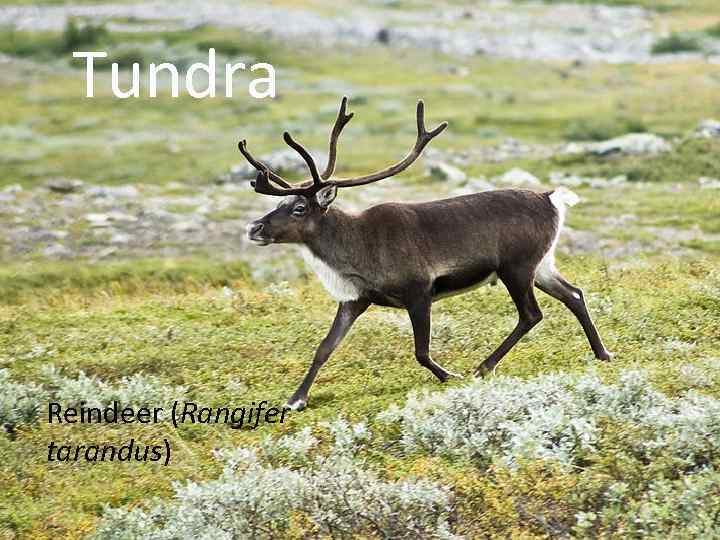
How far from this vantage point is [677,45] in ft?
255

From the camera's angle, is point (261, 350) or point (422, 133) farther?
point (261, 350)

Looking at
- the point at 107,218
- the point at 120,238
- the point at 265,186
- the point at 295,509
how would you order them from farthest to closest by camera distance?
1. the point at 107,218
2. the point at 120,238
3. the point at 265,186
4. the point at 295,509

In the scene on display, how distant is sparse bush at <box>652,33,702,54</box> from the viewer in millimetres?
77062

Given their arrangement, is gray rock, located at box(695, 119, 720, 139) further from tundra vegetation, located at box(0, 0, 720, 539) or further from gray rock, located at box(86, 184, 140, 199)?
gray rock, located at box(86, 184, 140, 199)

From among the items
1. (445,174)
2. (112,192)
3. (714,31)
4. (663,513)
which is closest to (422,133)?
(663,513)

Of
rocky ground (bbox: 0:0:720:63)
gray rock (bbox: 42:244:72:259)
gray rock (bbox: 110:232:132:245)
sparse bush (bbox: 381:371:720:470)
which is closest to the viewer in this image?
sparse bush (bbox: 381:371:720:470)

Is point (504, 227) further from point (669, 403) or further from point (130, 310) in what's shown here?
point (130, 310)

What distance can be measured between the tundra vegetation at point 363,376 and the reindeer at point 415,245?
0.62 metres

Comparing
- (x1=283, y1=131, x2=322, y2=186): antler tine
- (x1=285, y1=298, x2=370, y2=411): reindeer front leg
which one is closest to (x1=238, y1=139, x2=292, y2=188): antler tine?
(x1=283, y1=131, x2=322, y2=186): antler tine

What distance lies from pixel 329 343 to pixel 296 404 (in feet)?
2.30

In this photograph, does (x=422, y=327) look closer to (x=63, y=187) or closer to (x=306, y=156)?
(x=306, y=156)

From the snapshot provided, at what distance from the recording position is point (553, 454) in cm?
948

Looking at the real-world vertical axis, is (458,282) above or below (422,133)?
below

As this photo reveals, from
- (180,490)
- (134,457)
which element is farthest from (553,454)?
(134,457)
